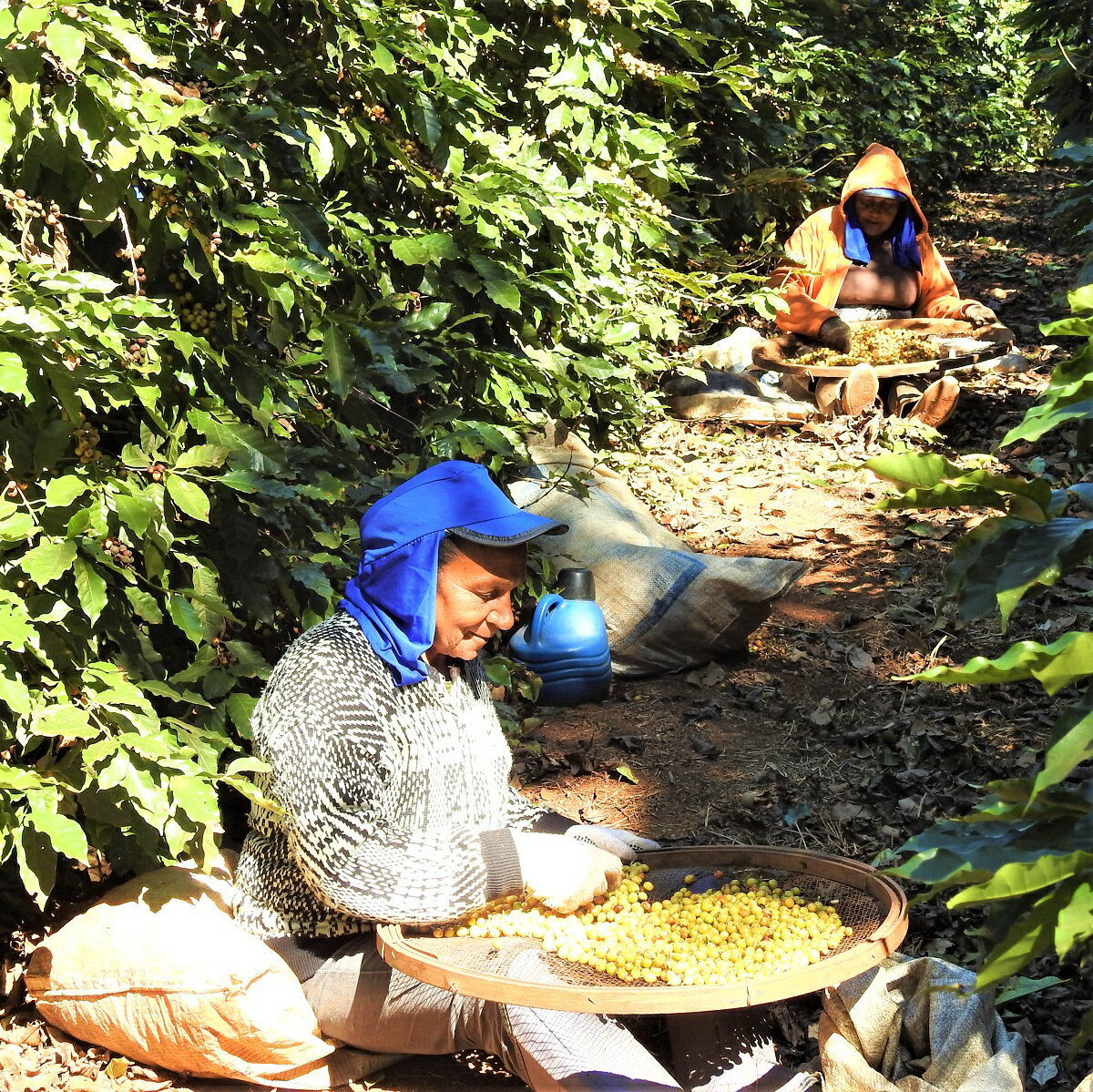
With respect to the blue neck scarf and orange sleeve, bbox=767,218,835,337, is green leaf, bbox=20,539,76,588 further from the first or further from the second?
the blue neck scarf

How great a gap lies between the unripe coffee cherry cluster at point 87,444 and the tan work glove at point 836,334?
552cm

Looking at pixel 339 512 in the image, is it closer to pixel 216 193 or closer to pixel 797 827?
pixel 216 193

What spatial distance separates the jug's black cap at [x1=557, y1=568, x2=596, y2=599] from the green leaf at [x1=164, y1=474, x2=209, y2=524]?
80.3 inches

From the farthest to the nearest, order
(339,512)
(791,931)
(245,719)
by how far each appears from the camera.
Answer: (339,512)
(245,719)
(791,931)

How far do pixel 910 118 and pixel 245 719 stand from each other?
976cm

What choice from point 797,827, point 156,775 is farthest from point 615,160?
point 156,775

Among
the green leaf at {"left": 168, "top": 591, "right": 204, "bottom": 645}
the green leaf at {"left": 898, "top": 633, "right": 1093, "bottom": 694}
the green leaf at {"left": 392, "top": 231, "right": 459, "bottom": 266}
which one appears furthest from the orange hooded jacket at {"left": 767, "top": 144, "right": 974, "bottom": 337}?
the green leaf at {"left": 898, "top": 633, "right": 1093, "bottom": 694}

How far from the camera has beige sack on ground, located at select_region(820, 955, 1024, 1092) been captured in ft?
8.47

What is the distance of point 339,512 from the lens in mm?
3809

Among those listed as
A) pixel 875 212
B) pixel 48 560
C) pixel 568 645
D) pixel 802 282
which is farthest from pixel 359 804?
pixel 875 212

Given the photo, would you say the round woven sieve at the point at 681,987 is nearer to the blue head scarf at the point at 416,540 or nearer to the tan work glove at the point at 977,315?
the blue head scarf at the point at 416,540

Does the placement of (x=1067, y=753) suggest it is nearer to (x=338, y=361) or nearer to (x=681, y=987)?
(x=681, y=987)

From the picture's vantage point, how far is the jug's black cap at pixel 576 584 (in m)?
4.73

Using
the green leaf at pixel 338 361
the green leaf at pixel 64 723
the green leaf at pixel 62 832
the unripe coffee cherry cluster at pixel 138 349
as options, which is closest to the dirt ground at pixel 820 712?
the green leaf at pixel 62 832
